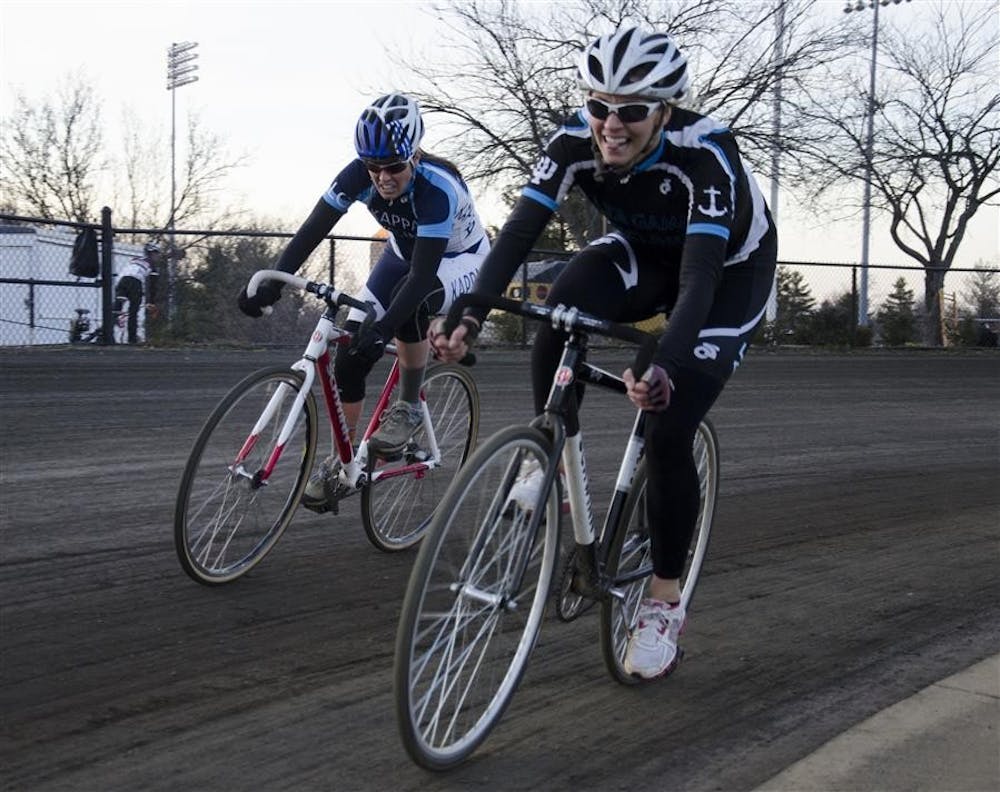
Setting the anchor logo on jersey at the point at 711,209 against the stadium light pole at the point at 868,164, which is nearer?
the anchor logo on jersey at the point at 711,209

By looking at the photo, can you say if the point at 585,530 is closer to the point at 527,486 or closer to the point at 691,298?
the point at 527,486

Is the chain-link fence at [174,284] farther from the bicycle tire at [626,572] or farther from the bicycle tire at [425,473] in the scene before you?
the bicycle tire at [626,572]

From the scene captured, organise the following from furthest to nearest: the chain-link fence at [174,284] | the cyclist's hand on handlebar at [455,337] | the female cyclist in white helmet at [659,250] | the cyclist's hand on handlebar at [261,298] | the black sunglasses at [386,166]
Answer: the chain-link fence at [174,284] < the black sunglasses at [386,166] < the cyclist's hand on handlebar at [261,298] < the female cyclist in white helmet at [659,250] < the cyclist's hand on handlebar at [455,337]

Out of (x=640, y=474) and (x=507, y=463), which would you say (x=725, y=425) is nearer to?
(x=640, y=474)

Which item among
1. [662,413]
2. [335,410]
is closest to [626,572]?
[662,413]

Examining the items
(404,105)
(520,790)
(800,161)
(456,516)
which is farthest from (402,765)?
(800,161)

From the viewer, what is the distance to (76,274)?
18078mm

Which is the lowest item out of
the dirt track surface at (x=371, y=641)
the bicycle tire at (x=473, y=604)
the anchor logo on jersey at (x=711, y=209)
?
the dirt track surface at (x=371, y=641)

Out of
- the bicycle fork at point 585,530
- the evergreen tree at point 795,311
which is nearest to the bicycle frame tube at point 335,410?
the bicycle fork at point 585,530

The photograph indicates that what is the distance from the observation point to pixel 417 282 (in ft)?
19.0

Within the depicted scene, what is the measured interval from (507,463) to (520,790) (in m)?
0.89

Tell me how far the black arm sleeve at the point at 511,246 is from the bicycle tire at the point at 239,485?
150cm

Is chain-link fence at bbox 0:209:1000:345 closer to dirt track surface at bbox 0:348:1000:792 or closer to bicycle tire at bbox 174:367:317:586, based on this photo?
dirt track surface at bbox 0:348:1000:792

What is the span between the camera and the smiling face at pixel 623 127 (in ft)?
13.3
